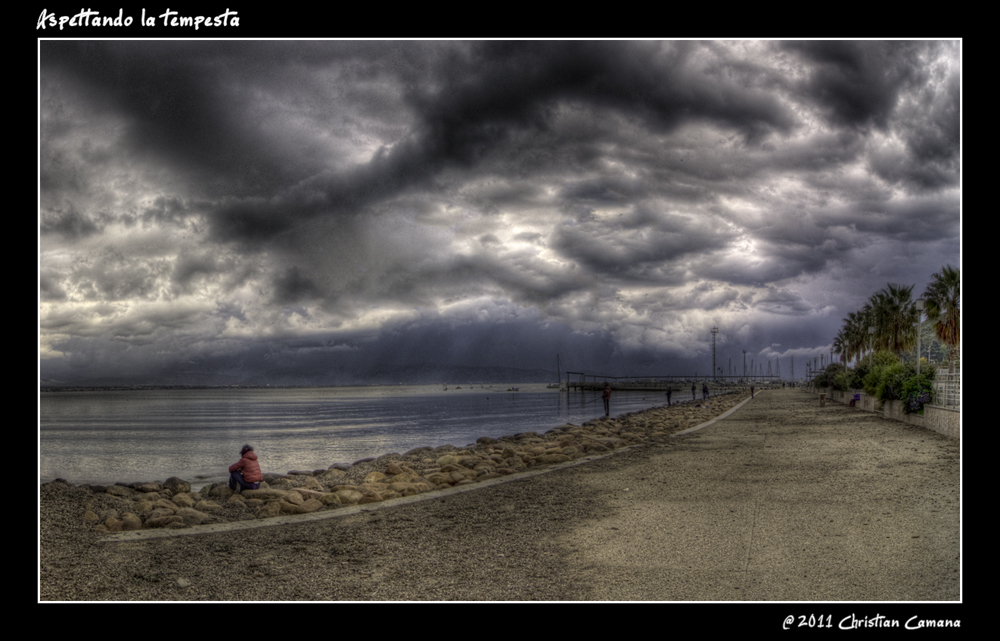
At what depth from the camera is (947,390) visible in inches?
645

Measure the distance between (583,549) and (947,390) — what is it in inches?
624

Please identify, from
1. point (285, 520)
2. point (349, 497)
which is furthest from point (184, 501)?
point (285, 520)

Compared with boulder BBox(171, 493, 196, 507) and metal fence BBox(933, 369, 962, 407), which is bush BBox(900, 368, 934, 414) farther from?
boulder BBox(171, 493, 196, 507)

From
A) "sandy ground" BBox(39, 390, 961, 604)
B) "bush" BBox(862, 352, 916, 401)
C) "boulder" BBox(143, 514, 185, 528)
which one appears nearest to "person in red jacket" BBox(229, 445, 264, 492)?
"sandy ground" BBox(39, 390, 961, 604)

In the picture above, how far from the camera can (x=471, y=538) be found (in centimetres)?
625

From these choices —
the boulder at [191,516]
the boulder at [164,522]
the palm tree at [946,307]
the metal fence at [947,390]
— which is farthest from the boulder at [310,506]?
the palm tree at [946,307]

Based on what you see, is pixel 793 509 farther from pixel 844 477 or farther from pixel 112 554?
pixel 112 554

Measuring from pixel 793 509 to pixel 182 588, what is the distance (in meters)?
6.58

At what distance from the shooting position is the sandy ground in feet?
15.2

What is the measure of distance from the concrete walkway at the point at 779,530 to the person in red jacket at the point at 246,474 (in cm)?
621

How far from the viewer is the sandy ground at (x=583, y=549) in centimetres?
462

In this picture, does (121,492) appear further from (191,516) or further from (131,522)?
(191,516)
